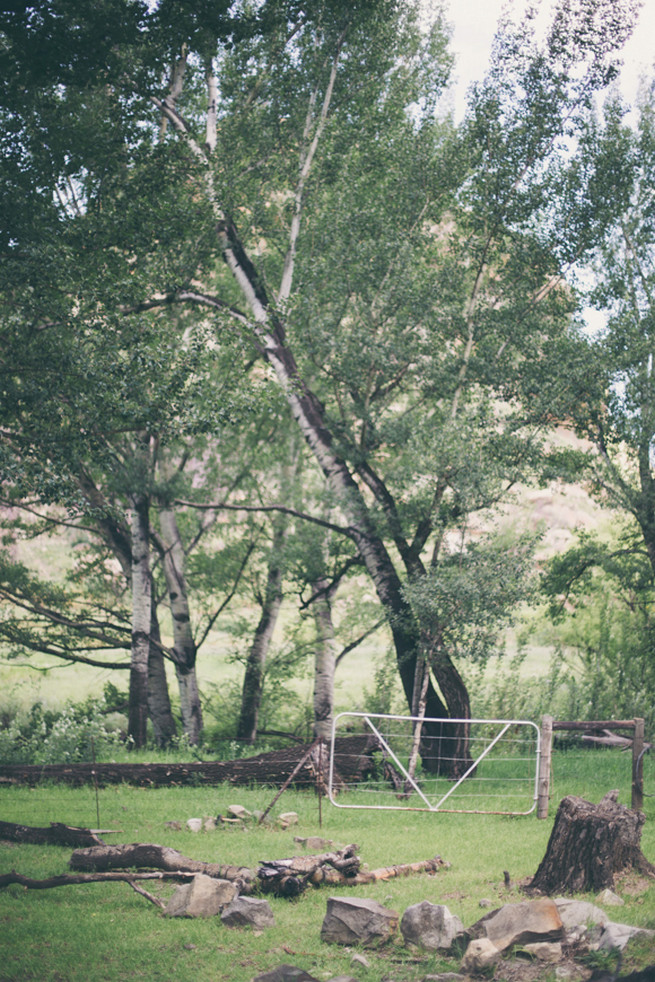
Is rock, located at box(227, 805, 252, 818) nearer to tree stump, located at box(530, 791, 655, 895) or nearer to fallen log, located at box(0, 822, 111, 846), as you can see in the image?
fallen log, located at box(0, 822, 111, 846)

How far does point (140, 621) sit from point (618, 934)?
1445 centimetres

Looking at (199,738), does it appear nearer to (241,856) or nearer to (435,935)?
(241,856)

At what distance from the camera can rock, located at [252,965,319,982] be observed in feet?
18.7

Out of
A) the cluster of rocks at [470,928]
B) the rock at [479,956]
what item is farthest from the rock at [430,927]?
the rock at [479,956]

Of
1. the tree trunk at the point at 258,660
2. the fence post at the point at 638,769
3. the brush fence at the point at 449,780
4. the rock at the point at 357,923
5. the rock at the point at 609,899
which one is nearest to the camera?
the rock at the point at 357,923

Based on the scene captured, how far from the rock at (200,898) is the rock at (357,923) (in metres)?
1.10

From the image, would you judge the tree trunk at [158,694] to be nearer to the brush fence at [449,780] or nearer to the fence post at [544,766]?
the brush fence at [449,780]

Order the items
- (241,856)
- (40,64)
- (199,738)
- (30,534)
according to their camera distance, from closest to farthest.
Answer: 1. (241,856)
2. (40,64)
3. (199,738)
4. (30,534)

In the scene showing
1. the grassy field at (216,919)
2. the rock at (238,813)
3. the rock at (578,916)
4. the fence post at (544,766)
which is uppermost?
the fence post at (544,766)

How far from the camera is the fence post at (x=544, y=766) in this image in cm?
1150

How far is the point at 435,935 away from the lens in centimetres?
643

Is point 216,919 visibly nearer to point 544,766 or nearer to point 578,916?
point 578,916

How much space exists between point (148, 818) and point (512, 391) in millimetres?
→ 10102

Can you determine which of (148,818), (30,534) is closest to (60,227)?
(148,818)
